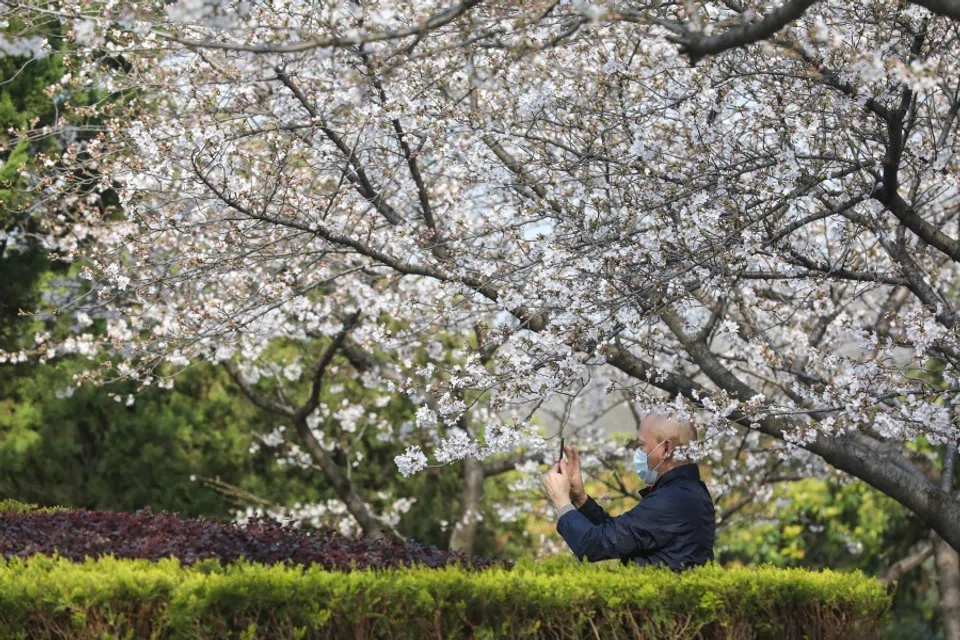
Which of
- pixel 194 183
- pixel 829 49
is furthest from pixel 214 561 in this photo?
pixel 829 49

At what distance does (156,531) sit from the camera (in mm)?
5707

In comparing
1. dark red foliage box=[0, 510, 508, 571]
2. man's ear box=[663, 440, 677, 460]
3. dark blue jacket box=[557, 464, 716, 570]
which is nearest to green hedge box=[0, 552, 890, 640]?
dark blue jacket box=[557, 464, 716, 570]

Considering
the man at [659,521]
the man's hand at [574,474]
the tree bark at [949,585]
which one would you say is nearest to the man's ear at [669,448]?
the man at [659,521]

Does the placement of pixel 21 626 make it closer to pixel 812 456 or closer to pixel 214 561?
pixel 214 561

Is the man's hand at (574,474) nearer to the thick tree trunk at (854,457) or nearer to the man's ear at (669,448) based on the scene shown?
the man's ear at (669,448)

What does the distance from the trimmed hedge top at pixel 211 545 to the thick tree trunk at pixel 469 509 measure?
3.95 metres

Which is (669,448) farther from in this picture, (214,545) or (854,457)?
(214,545)

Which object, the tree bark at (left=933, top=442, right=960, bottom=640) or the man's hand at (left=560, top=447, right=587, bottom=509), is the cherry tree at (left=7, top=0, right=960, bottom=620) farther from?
the tree bark at (left=933, top=442, right=960, bottom=640)

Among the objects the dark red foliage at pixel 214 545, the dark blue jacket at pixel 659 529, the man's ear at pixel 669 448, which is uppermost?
the man's ear at pixel 669 448

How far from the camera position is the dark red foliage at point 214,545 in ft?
16.4

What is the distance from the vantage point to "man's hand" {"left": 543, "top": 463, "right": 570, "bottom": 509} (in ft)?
16.0

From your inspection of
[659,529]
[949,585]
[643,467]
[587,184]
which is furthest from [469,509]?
[659,529]

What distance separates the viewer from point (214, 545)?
5207 millimetres

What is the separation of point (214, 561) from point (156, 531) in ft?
3.89
